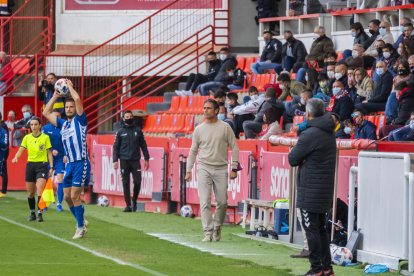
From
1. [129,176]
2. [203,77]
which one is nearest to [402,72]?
[129,176]

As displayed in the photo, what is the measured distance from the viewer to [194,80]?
33.5 metres

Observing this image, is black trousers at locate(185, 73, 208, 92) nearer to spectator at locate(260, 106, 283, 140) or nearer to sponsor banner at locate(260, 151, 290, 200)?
spectator at locate(260, 106, 283, 140)

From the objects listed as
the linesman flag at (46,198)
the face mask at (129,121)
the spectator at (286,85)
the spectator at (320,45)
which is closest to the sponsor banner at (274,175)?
the linesman flag at (46,198)

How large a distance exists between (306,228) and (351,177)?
92.8 inches

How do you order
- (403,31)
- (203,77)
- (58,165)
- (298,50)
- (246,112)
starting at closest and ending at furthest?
(403,31)
(58,165)
(246,112)
(298,50)
(203,77)

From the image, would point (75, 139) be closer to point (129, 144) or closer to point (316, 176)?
point (316, 176)

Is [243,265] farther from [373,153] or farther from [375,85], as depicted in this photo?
[375,85]

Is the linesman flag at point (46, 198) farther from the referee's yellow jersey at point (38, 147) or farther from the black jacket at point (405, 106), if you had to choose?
the black jacket at point (405, 106)

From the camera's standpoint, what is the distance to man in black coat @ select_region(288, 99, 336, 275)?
1374 cm

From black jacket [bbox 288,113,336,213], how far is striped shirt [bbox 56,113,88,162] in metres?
5.30

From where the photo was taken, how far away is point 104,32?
37906 millimetres

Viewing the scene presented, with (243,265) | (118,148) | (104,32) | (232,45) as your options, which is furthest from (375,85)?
(104,32)

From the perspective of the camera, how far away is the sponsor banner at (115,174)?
2605cm

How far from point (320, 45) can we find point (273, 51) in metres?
3.14
